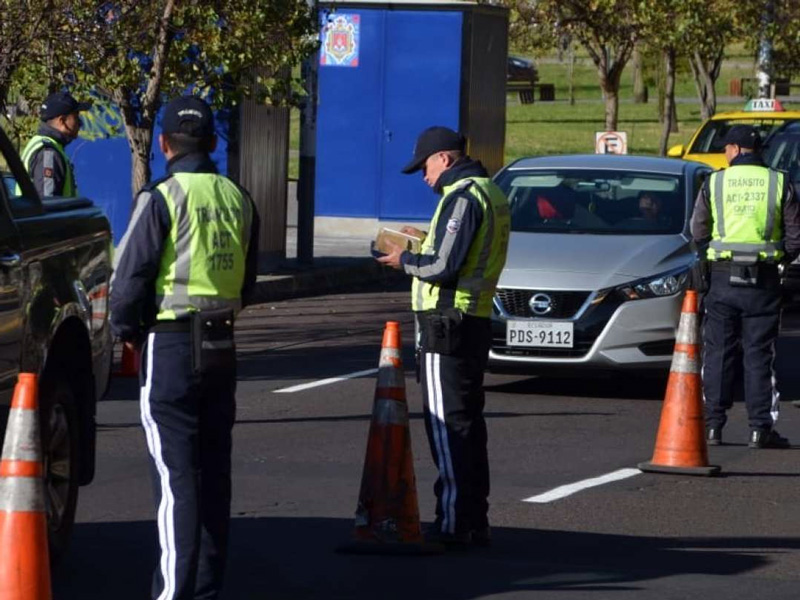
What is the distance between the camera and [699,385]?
9.95 metres

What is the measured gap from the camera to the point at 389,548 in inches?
295

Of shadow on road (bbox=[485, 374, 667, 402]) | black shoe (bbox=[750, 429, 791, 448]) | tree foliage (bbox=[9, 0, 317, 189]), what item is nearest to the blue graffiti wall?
tree foliage (bbox=[9, 0, 317, 189])

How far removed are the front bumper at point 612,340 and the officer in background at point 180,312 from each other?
6.22 metres

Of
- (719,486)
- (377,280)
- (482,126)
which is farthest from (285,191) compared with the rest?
(719,486)

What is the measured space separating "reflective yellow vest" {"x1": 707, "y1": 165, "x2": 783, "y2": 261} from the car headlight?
128 centimetres

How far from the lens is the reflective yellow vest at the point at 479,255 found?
759 cm

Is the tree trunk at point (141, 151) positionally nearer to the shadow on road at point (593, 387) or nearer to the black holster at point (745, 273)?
the shadow on road at point (593, 387)

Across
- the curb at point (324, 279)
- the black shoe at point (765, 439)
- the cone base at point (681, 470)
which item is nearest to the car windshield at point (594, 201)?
the black shoe at point (765, 439)

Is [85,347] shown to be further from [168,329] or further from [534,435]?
[534,435]

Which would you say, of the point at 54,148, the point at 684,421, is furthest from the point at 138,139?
the point at 684,421

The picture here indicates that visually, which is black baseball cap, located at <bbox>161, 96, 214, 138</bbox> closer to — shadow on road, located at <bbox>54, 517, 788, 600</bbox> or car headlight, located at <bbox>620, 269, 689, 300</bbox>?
shadow on road, located at <bbox>54, 517, 788, 600</bbox>

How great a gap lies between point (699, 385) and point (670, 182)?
3911mm

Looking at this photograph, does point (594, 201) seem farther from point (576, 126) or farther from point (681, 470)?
point (576, 126)

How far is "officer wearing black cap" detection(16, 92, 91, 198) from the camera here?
1150 centimetres
